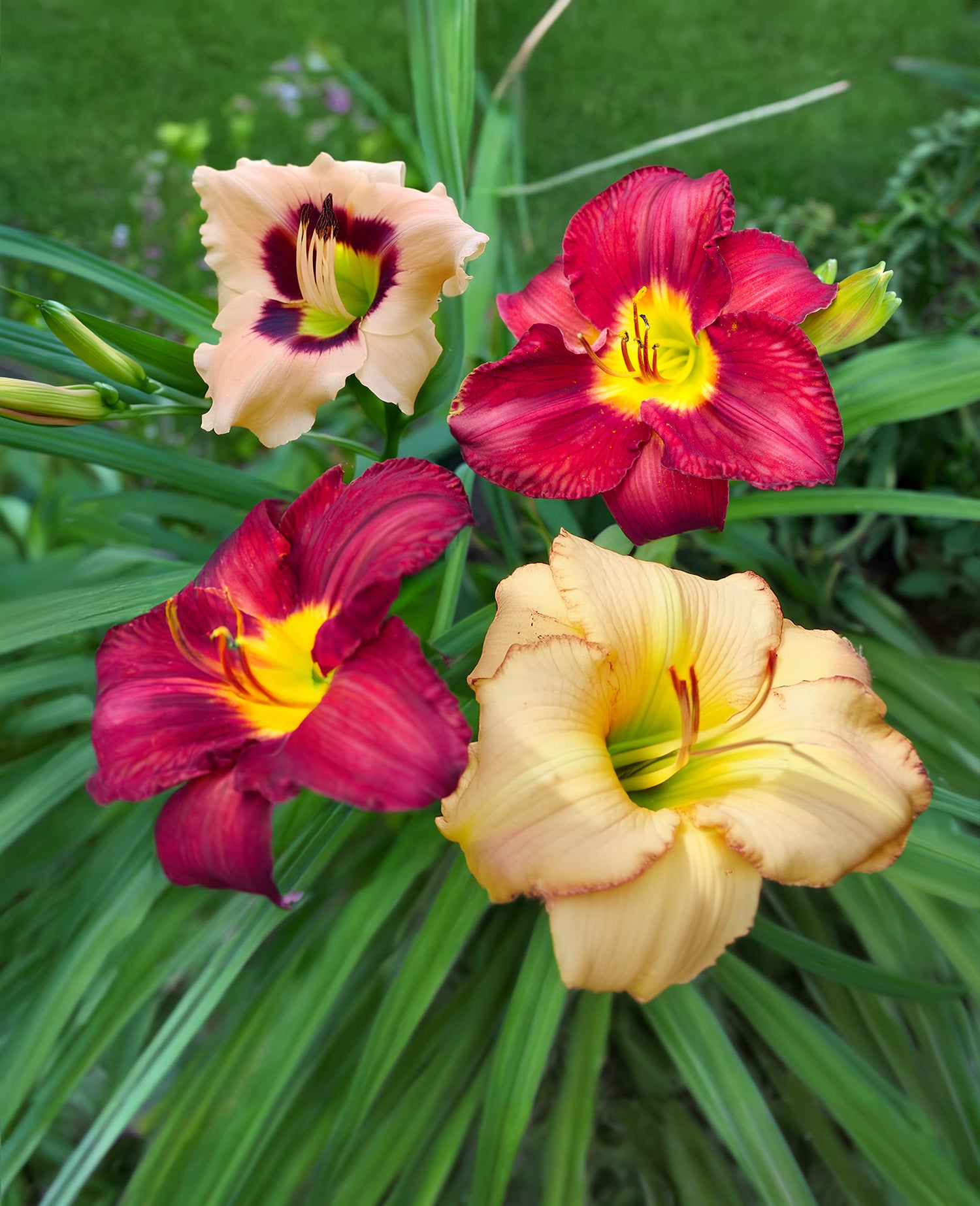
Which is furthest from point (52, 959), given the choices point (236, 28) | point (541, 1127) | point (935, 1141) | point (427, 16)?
point (236, 28)

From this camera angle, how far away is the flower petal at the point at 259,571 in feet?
1.79

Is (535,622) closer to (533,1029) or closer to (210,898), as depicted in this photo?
(533,1029)

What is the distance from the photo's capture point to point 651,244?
2.01ft

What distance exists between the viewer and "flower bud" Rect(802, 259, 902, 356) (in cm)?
56

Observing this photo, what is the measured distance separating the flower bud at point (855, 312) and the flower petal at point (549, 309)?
16cm

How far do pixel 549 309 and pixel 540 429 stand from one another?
0.14 meters

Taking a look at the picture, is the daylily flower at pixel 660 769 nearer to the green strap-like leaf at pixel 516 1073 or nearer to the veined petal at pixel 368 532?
the veined petal at pixel 368 532

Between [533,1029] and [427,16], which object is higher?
[427,16]

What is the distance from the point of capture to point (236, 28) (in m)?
2.30

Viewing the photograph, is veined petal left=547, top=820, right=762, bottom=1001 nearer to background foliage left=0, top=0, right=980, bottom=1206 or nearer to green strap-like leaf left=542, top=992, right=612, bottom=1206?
background foliage left=0, top=0, right=980, bottom=1206

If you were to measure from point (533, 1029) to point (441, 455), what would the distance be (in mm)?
534

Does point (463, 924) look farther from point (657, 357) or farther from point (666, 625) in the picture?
point (657, 357)

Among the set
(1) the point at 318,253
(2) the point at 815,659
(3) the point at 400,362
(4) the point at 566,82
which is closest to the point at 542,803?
(2) the point at 815,659

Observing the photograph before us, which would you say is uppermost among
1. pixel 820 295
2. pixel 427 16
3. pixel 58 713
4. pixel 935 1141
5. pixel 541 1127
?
pixel 427 16
